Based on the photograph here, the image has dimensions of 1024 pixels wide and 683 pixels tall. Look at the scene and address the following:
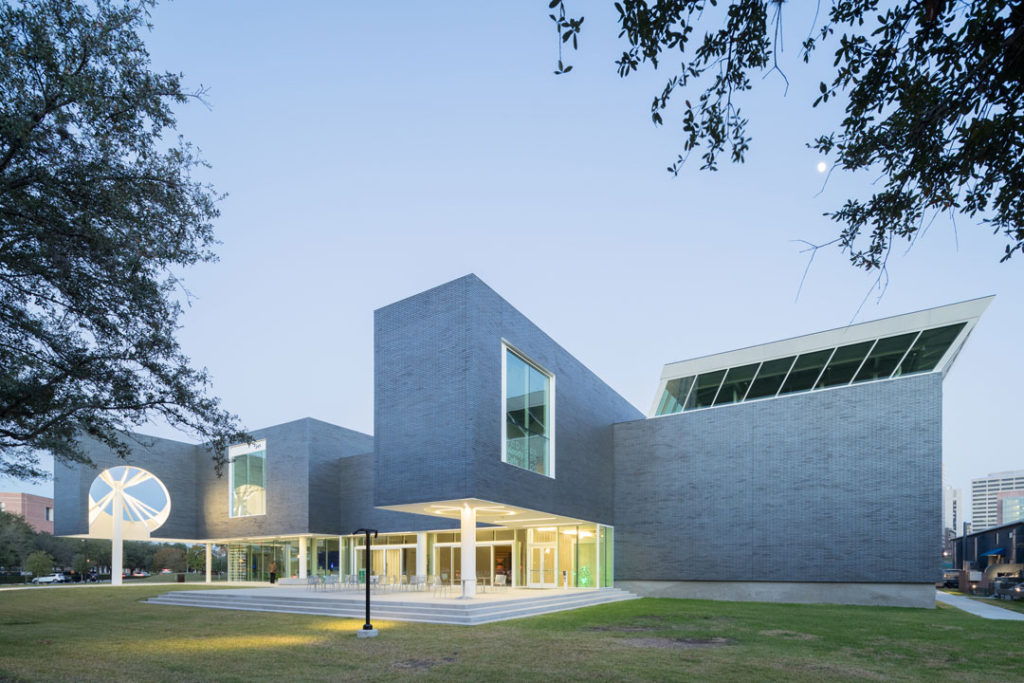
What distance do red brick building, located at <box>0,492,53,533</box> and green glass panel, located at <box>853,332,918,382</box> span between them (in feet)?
445

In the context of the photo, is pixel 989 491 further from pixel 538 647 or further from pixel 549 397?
pixel 538 647

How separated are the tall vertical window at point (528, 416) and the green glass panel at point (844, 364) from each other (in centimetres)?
1062

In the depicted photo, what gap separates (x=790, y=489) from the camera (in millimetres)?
24547

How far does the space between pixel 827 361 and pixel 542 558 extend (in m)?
13.9

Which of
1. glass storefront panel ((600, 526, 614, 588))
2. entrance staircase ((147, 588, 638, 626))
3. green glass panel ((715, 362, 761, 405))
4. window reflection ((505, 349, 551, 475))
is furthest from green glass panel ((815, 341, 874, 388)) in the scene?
entrance staircase ((147, 588, 638, 626))

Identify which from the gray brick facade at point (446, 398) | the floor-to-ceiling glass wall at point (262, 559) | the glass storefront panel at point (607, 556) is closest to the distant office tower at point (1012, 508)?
the glass storefront panel at point (607, 556)

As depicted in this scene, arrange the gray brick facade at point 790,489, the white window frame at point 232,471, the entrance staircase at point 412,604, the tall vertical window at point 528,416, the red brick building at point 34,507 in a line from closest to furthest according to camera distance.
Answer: the entrance staircase at point 412,604 < the tall vertical window at point 528,416 < the gray brick facade at point 790,489 < the white window frame at point 232,471 < the red brick building at point 34,507

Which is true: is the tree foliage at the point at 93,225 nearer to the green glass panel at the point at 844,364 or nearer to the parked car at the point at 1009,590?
the green glass panel at the point at 844,364

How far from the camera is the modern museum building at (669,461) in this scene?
19.8m

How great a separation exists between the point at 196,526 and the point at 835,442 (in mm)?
37645

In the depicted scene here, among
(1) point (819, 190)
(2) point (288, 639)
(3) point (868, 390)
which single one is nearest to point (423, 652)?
(2) point (288, 639)

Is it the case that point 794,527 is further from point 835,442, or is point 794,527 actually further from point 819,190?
point 819,190

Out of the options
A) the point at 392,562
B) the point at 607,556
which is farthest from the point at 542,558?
the point at 392,562

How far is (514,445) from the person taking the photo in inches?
839
